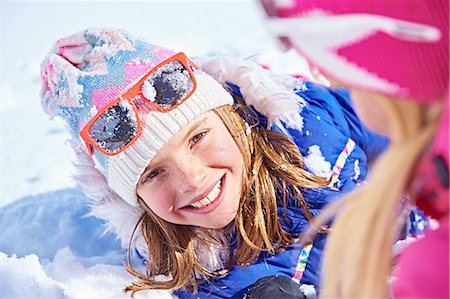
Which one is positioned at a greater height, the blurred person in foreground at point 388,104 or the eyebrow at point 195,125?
the blurred person in foreground at point 388,104

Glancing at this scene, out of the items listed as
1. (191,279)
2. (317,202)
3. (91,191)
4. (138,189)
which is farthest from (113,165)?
(317,202)

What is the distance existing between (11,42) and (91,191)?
4.77ft

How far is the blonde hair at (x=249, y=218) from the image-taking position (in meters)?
1.42

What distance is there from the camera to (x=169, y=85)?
1.34m

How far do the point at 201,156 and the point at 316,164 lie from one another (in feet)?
1.01

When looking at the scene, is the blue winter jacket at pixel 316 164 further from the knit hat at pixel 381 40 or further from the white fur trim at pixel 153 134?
the knit hat at pixel 381 40

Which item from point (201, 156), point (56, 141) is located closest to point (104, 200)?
point (201, 156)

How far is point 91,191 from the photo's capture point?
1.51m

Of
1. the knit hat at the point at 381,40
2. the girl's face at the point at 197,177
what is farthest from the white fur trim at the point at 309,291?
the knit hat at the point at 381,40

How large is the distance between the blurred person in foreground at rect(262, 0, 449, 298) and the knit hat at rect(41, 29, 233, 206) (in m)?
0.56

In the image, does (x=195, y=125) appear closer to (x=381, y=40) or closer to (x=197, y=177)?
(x=197, y=177)

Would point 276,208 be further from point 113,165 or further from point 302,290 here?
point 113,165

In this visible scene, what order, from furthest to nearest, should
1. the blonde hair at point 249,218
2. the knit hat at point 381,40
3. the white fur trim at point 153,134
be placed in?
the blonde hair at point 249,218 < the white fur trim at point 153,134 < the knit hat at point 381,40

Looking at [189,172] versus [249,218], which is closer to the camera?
[189,172]
